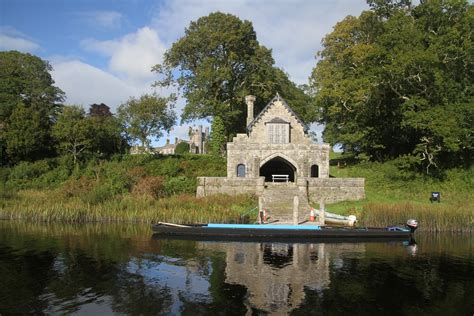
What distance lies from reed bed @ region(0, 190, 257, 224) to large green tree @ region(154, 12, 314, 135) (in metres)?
17.4

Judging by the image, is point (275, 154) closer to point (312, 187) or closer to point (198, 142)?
point (312, 187)

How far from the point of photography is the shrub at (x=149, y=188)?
3186 centimetres

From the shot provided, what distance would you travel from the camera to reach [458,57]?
33594 millimetres

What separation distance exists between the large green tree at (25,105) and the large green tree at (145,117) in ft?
26.6

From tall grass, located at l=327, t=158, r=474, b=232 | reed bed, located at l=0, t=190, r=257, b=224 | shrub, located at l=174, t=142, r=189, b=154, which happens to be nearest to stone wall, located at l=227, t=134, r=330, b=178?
tall grass, located at l=327, t=158, r=474, b=232

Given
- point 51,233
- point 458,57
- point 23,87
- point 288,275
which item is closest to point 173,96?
point 23,87

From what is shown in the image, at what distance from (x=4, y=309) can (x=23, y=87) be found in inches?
1636

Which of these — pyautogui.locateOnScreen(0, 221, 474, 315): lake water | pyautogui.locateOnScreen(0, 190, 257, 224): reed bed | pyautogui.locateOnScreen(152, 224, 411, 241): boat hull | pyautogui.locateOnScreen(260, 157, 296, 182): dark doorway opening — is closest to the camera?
pyautogui.locateOnScreen(0, 221, 474, 315): lake water

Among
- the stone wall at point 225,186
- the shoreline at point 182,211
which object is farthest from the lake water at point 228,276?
the stone wall at point 225,186

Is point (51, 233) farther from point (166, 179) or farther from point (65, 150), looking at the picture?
point (65, 150)

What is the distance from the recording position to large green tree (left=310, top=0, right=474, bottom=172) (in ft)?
109

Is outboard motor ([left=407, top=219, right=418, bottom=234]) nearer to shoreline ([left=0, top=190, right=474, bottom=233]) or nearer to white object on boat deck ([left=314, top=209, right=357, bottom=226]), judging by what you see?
shoreline ([left=0, top=190, right=474, bottom=233])

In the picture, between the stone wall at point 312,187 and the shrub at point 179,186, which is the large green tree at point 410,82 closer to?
the stone wall at point 312,187

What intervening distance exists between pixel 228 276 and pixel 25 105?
39.3 metres
